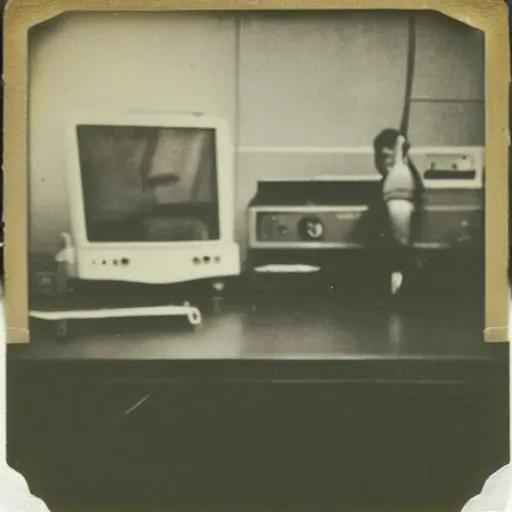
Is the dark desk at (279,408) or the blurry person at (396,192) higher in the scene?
the blurry person at (396,192)

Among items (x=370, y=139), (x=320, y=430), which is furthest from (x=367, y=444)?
(x=370, y=139)

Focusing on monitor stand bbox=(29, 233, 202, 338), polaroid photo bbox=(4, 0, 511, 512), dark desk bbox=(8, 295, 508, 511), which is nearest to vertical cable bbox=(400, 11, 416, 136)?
polaroid photo bbox=(4, 0, 511, 512)

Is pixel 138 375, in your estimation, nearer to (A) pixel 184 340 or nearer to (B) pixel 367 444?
(A) pixel 184 340

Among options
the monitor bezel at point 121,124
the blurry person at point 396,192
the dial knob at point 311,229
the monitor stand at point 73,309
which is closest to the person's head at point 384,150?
the blurry person at point 396,192

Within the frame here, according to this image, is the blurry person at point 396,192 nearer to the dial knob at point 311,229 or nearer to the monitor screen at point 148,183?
the dial knob at point 311,229

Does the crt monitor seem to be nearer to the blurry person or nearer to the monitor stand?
the monitor stand

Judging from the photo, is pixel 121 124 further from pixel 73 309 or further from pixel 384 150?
pixel 384 150

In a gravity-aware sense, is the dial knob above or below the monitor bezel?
below

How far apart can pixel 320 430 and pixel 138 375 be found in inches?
12.0

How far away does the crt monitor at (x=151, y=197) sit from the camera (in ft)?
4.48

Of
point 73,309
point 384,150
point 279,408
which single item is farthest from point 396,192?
point 73,309

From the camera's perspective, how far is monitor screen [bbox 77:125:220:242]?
137 cm

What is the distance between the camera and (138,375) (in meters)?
1.36

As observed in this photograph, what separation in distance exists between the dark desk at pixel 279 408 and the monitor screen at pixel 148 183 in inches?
6.3
